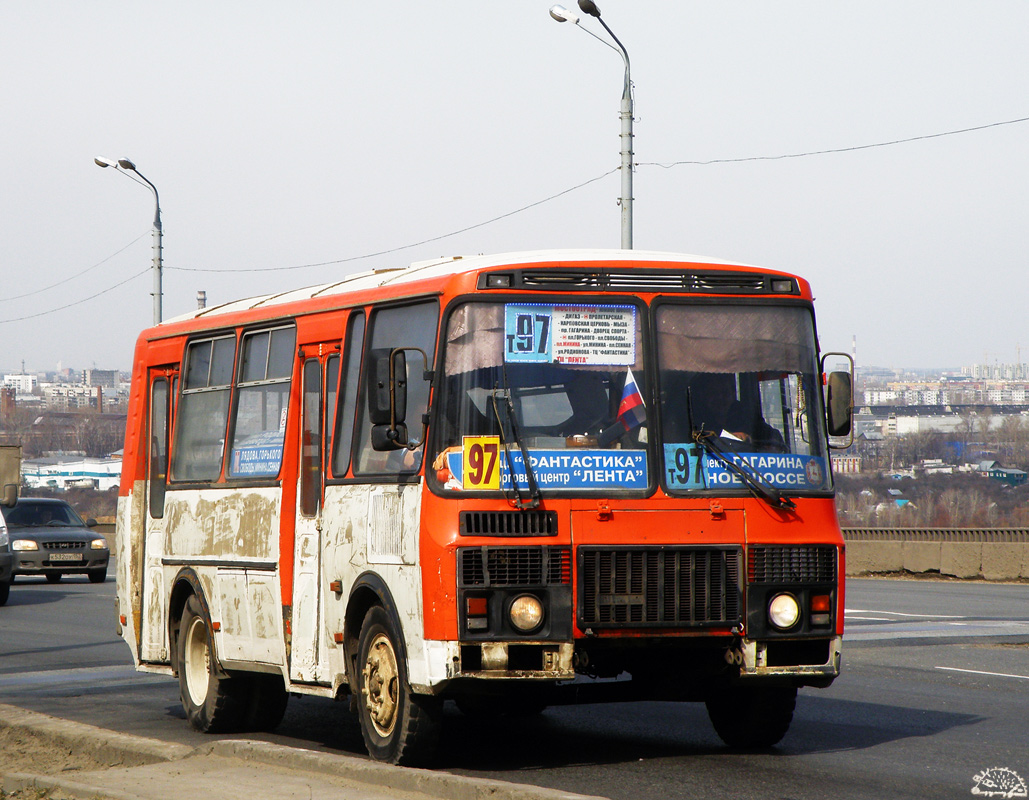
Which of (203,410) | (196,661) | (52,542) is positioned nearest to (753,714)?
(196,661)

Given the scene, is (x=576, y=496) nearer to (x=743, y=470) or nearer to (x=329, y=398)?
(x=743, y=470)

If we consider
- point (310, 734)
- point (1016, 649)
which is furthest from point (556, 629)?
point (1016, 649)

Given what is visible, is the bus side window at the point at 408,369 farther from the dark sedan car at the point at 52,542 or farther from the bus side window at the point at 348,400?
the dark sedan car at the point at 52,542

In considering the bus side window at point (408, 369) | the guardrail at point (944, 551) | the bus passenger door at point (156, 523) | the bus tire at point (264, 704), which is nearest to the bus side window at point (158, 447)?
the bus passenger door at point (156, 523)

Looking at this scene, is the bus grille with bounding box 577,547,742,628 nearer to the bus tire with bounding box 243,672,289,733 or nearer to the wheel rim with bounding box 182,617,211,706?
the bus tire with bounding box 243,672,289,733

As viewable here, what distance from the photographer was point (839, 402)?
852 cm

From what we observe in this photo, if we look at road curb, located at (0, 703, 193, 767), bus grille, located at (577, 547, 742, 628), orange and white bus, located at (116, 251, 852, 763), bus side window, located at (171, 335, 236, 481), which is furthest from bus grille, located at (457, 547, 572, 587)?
bus side window, located at (171, 335, 236, 481)

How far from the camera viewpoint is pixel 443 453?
7.93 m

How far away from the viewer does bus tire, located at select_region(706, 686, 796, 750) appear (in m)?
8.94

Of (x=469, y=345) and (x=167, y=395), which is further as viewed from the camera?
(x=167, y=395)

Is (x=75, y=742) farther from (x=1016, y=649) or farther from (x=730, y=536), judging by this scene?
(x=1016, y=649)

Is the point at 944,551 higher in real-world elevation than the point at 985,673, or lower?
higher

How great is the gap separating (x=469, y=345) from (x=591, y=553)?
127 cm

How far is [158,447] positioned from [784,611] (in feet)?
19.5
